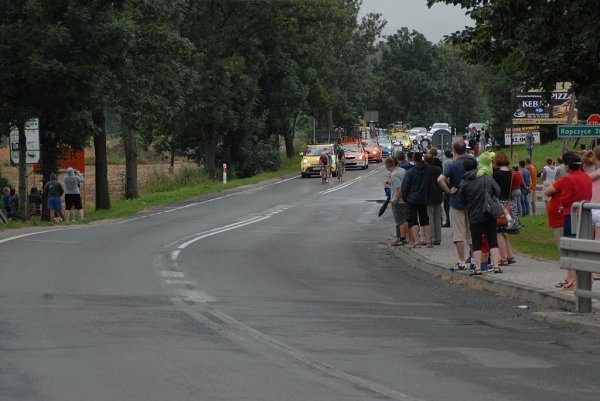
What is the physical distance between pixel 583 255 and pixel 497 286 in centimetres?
290

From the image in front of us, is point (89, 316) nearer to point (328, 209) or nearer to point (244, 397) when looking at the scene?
point (244, 397)

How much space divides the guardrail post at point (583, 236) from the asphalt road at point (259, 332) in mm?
647

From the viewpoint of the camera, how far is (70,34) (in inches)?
1323

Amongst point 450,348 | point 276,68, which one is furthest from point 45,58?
point 276,68

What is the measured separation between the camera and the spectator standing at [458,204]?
56.9ft

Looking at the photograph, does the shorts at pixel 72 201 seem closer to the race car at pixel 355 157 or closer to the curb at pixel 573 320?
the curb at pixel 573 320

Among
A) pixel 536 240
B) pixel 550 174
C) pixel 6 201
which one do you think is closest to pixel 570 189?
pixel 536 240

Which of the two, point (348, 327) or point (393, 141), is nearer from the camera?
point (348, 327)

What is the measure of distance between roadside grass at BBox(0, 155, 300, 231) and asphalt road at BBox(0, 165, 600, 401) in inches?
472

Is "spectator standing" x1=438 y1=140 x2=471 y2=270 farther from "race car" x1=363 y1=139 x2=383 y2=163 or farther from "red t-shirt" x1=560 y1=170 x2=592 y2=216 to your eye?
"race car" x1=363 y1=139 x2=383 y2=163

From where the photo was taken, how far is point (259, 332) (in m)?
11.1

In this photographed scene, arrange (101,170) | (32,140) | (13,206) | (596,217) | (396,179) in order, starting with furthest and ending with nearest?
1. (101,170)
2. (13,206)
3. (32,140)
4. (396,179)
5. (596,217)

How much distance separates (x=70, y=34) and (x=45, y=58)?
103 cm

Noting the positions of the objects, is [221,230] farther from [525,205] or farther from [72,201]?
[525,205]
